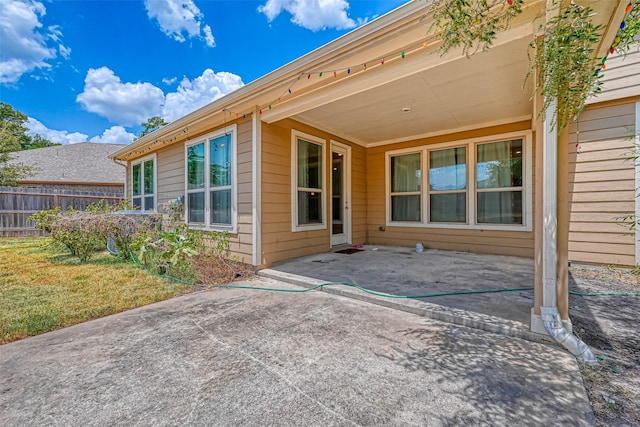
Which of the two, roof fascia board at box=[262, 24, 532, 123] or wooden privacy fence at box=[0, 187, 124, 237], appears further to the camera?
wooden privacy fence at box=[0, 187, 124, 237]

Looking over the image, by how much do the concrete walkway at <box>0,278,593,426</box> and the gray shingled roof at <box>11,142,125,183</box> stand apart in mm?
13066

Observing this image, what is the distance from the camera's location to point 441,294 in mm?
2891

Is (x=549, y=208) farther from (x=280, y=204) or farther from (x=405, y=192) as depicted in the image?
(x=405, y=192)

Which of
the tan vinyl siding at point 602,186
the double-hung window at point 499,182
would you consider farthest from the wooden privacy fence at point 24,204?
the tan vinyl siding at point 602,186

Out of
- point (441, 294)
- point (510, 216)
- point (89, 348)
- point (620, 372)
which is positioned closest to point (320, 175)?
point (441, 294)

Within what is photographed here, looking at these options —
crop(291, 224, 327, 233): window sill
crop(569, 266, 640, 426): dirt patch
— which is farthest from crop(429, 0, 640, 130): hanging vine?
crop(291, 224, 327, 233): window sill

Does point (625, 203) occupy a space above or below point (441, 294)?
above

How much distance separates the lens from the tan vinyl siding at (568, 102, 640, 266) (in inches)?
147

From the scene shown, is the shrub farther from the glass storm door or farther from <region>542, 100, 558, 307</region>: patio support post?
<region>542, 100, 558, 307</region>: patio support post

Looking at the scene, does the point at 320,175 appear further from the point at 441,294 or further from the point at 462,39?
the point at 462,39

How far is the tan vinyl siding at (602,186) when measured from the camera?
3727 millimetres

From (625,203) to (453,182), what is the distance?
90.6 inches

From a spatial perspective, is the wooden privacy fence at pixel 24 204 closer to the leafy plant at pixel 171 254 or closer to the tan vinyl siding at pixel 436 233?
the leafy plant at pixel 171 254

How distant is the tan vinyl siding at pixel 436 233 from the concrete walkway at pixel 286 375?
3.35 meters
